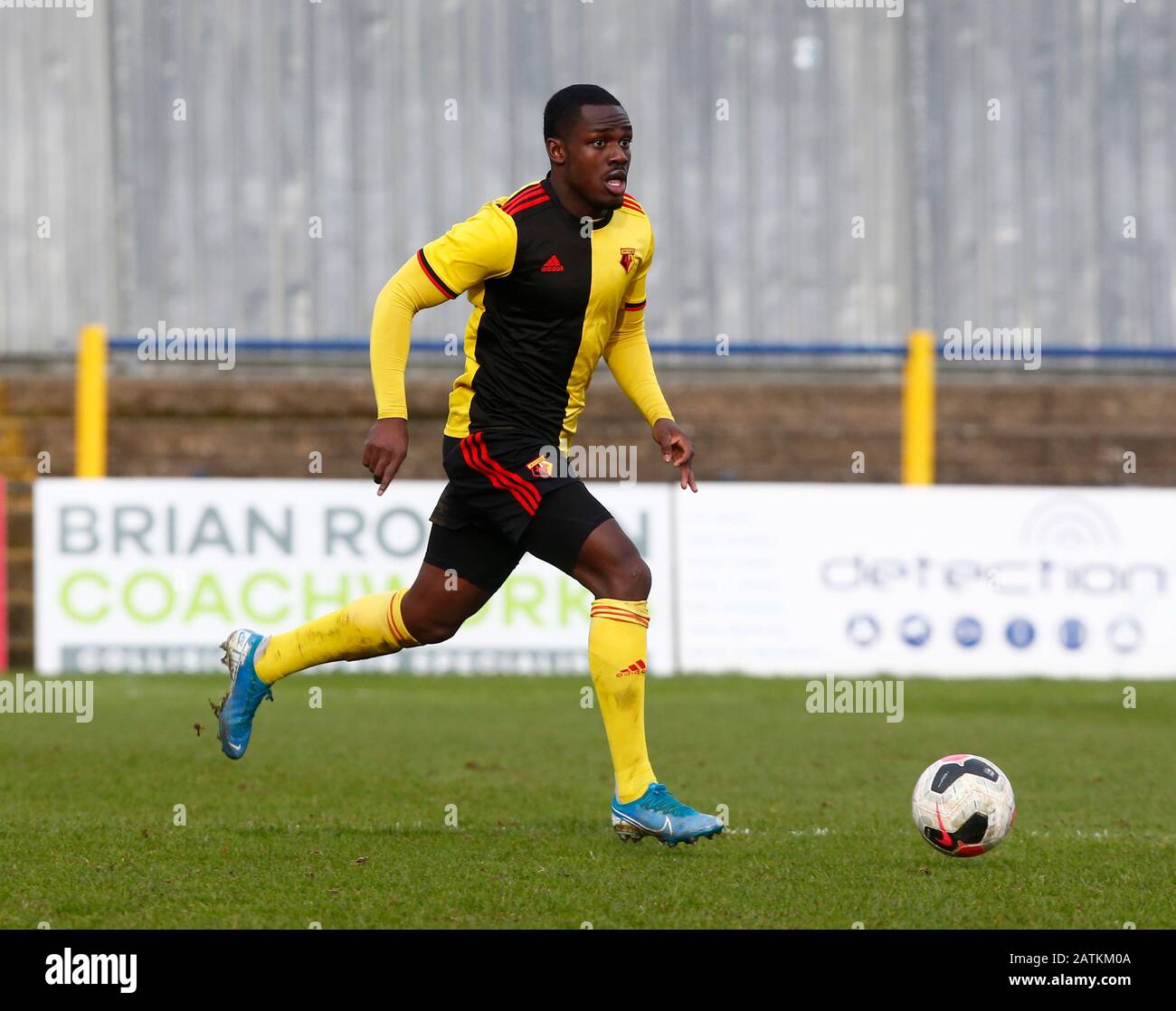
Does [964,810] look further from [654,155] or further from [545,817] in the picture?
[654,155]

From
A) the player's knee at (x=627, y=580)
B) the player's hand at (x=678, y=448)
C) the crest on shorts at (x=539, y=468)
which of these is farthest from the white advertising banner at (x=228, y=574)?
the player's knee at (x=627, y=580)

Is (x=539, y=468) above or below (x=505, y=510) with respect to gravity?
above

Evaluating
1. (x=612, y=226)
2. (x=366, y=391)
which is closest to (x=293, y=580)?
(x=366, y=391)

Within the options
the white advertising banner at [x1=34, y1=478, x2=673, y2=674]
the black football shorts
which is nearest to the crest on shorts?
the black football shorts

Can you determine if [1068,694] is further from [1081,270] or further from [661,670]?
[1081,270]

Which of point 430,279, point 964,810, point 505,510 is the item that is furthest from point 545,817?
point 430,279

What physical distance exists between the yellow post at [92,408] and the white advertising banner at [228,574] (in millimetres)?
1089

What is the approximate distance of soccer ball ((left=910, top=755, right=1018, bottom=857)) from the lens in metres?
5.30

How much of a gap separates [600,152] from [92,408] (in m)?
8.73

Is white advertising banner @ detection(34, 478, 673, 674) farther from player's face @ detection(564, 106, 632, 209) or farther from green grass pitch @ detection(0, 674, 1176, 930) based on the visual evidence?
player's face @ detection(564, 106, 632, 209)

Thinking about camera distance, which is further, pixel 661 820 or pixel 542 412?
pixel 542 412

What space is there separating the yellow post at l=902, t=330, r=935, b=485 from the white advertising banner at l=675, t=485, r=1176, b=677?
1.24 meters

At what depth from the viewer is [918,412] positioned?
13.8m

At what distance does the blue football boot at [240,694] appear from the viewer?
6.23 metres
